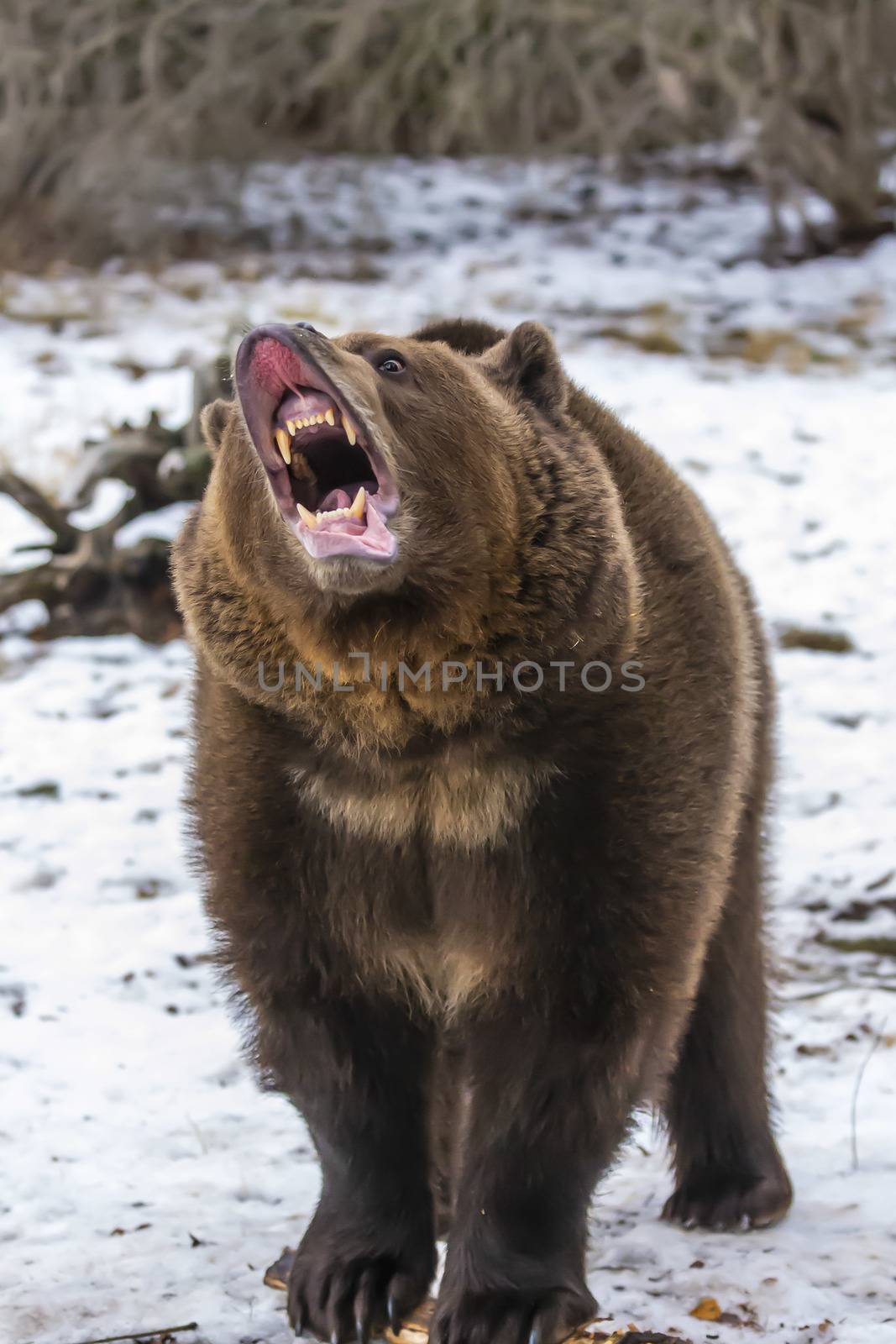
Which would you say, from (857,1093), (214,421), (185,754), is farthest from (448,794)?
(185,754)

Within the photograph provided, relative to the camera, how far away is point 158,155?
37.9 feet

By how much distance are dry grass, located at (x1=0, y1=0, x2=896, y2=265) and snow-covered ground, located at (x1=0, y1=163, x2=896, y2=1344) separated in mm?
642

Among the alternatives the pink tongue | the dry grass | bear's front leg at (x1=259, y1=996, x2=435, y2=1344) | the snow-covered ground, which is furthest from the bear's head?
the dry grass

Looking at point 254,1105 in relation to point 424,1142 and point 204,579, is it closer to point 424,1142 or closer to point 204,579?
point 424,1142

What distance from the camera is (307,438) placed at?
2676 mm

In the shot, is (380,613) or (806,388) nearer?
(380,613)

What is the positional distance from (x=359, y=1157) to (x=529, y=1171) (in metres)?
0.36

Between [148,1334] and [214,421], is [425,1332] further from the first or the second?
[214,421]

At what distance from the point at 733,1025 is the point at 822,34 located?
8.44 m

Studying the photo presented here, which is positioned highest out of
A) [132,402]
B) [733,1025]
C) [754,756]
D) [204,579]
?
[204,579]

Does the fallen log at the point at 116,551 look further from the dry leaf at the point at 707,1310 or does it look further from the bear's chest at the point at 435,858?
the dry leaf at the point at 707,1310

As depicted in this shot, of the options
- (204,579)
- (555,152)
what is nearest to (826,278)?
(555,152)

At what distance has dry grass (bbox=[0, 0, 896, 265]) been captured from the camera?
1041 cm

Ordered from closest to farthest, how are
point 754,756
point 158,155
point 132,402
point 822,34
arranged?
point 754,756 < point 132,402 < point 822,34 < point 158,155
